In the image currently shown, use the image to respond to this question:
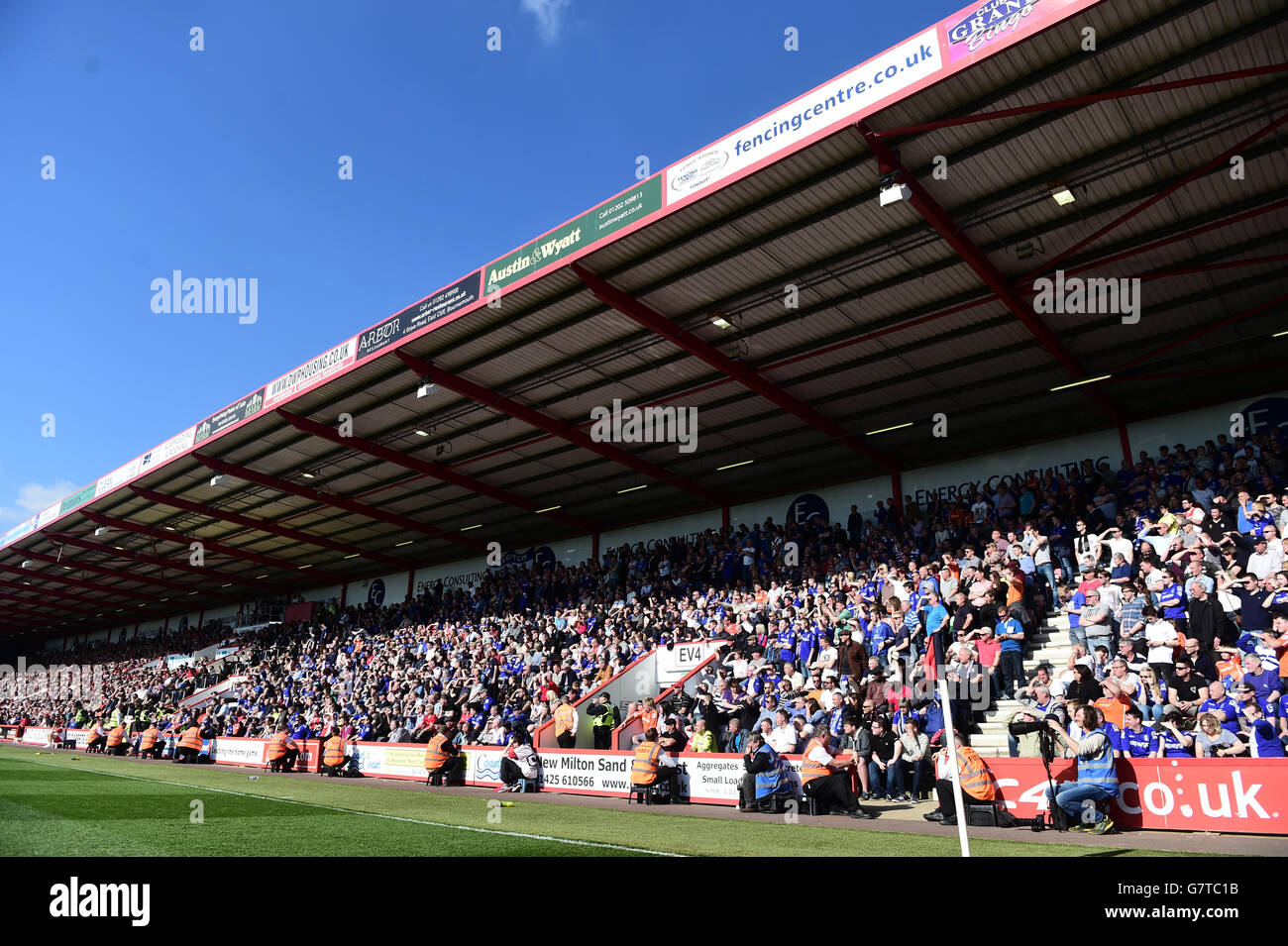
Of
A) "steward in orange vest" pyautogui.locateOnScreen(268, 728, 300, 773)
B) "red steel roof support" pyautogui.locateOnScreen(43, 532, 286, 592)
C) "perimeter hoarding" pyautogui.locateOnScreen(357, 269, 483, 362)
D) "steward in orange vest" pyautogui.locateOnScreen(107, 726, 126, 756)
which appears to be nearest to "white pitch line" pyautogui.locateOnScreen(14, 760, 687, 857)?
"steward in orange vest" pyautogui.locateOnScreen(268, 728, 300, 773)

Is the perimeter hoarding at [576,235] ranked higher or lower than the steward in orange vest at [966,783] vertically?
higher

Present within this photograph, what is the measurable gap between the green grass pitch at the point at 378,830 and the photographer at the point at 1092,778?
1.29 m

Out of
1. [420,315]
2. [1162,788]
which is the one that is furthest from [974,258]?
[420,315]

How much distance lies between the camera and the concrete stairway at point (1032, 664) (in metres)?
12.8

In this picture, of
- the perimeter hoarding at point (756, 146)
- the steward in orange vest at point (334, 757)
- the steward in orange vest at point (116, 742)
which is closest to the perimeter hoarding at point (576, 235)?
the perimeter hoarding at point (756, 146)

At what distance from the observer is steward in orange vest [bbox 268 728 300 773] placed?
909 inches

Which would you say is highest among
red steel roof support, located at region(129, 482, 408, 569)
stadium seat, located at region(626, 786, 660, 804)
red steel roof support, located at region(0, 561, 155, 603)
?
red steel roof support, located at region(129, 482, 408, 569)

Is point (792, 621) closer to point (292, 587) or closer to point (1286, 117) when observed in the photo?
point (1286, 117)

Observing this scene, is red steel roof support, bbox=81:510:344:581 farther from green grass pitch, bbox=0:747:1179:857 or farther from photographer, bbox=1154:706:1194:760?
photographer, bbox=1154:706:1194:760

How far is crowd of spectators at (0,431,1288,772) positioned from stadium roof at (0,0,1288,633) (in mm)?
2405

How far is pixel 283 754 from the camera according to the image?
23172mm

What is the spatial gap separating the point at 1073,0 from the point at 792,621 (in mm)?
12574

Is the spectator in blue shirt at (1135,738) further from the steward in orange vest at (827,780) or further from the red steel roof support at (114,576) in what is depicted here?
the red steel roof support at (114,576)
